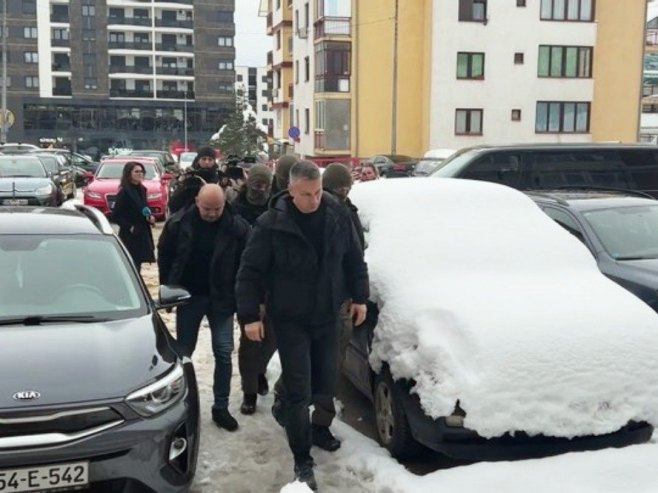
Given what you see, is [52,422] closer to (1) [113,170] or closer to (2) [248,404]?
(2) [248,404]

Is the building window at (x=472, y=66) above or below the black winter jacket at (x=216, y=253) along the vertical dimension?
above

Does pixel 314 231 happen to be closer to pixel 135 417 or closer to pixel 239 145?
pixel 135 417

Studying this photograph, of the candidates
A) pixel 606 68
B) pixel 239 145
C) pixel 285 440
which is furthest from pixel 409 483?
pixel 239 145

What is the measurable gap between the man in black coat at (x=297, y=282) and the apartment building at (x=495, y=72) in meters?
34.5

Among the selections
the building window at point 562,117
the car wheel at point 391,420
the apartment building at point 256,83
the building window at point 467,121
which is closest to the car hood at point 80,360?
the car wheel at point 391,420

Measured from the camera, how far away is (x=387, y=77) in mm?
39906

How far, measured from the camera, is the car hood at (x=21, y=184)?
16047mm

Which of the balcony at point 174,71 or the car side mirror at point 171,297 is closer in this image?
the car side mirror at point 171,297

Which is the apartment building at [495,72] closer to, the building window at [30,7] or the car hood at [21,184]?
the car hood at [21,184]

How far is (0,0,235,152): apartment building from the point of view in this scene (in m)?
74.9

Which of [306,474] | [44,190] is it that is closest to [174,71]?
[44,190]

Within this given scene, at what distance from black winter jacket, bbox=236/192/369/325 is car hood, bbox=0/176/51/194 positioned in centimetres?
1335

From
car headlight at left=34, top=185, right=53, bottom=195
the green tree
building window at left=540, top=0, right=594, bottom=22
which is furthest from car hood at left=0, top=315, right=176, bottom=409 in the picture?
the green tree

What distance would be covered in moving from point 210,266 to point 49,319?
1.25 metres
